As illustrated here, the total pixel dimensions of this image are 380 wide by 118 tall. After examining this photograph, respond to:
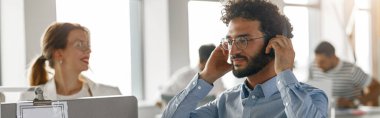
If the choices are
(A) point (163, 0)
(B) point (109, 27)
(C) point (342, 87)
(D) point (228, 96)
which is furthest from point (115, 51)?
(D) point (228, 96)

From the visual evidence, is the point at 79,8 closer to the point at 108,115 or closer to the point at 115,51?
the point at 115,51

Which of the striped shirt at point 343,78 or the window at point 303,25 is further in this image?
the window at point 303,25

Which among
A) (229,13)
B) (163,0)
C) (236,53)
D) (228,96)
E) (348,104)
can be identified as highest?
(163,0)

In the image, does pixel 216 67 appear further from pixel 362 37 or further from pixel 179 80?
pixel 362 37

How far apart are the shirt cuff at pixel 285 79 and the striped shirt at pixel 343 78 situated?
2.39m

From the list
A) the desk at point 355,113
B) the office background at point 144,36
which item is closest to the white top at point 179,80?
the office background at point 144,36

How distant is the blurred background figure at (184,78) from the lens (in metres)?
3.74

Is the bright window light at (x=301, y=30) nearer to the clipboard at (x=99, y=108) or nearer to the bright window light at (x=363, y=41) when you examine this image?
the bright window light at (x=363, y=41)

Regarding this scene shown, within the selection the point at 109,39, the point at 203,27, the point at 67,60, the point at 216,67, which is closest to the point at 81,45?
the point at 67,60

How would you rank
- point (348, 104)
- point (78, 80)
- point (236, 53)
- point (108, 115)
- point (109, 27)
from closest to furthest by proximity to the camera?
point (108, 115) < point (236, 53) < point (78, 80) < point (348, 104) < point (109, 27)

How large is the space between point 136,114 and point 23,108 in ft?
1.09

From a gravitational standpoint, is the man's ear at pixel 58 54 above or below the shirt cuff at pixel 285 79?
above

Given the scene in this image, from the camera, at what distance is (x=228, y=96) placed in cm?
166

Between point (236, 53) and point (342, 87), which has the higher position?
point (236, 53)
